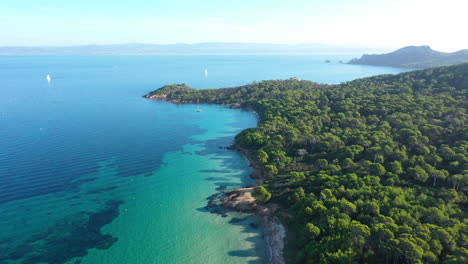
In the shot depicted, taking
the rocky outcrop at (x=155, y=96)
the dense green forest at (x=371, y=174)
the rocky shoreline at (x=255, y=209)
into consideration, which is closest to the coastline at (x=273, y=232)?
the rocky shoreline at (x=255, y=209)

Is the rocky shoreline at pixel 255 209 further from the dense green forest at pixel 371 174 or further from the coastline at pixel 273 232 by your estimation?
the dense green forest at pixel 371 174

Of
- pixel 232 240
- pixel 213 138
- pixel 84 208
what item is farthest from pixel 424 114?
pixel 84 208

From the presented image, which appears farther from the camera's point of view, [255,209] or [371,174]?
[371,174]

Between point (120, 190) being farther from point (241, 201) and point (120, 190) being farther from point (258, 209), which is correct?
point (258, 209)

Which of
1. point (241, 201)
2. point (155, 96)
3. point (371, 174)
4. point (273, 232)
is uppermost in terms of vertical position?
point (155, 96)

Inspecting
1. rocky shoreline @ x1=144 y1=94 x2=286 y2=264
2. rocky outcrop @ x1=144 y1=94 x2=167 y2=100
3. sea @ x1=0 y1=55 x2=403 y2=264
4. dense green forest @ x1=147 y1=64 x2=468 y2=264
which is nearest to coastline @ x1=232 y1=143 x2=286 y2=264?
rocky shoreline @ x1=144 y1=94 x2=286 y2=264

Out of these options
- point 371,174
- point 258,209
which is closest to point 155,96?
point 258,209
